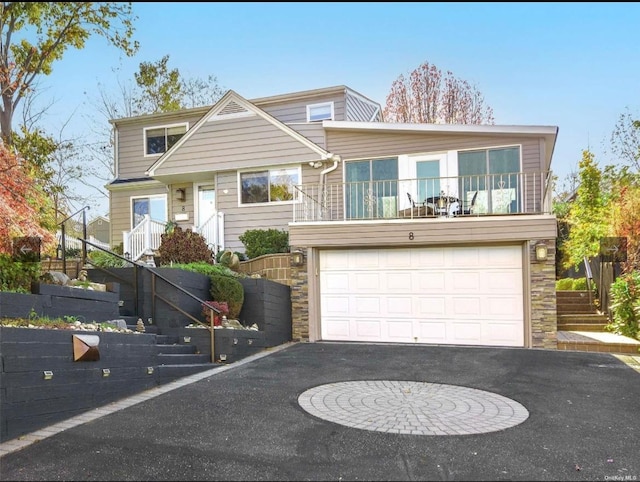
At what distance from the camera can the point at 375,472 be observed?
3.30 meters

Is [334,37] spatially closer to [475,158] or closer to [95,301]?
[95,301]

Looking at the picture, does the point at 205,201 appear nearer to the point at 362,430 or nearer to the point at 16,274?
the point at 16,274

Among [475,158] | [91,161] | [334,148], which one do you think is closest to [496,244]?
[475,158]

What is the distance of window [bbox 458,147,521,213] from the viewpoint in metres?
11.0

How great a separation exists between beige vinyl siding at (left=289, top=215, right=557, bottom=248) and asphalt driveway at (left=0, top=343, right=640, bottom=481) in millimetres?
3182

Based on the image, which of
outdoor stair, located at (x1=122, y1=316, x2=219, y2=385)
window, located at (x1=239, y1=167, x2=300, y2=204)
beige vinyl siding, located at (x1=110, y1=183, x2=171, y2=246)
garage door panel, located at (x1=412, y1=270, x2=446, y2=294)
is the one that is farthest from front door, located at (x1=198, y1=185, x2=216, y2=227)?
garage door panel, located at (x1=412, y1=270, x2=446, y2=294)

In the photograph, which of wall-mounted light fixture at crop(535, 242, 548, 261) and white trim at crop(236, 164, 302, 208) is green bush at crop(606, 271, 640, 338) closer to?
wall-mounted light fixture at crop(535, 242, 548, 261)

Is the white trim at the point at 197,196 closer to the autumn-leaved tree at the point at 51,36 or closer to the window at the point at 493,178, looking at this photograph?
the autumn-leaved tree at the point at 51,36

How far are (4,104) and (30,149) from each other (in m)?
1.41

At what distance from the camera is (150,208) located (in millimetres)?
15492

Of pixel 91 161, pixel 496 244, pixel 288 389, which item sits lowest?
pixel 288 389

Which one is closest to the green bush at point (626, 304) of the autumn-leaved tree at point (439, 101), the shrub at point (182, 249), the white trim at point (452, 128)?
the white trim at point (452, 128)

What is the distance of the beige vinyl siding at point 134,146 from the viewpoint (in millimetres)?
15781

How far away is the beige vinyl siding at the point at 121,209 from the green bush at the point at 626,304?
14.5 metres
